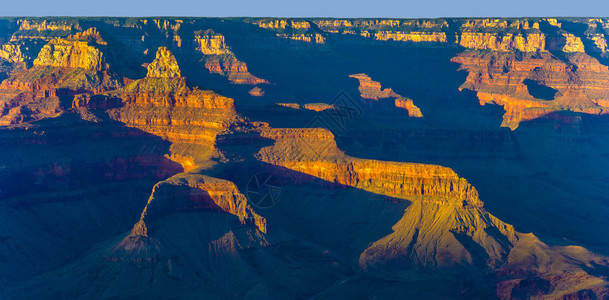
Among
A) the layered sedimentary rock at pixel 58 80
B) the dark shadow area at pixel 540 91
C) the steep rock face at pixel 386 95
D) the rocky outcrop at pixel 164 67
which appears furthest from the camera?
the dark shadow area at pixel 540 91

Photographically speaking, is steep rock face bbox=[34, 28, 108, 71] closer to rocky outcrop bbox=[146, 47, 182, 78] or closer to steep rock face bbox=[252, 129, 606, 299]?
rocky outcrop bbox=[146, 47, 182, 78]

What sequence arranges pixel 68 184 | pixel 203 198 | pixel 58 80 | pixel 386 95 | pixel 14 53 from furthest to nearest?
1. pixel 14 53
2. pixel 386 95
3. pixel 58 80
4. pixel 68 184
5. pixel 203 198

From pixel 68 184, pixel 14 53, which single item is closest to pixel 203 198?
pixel 68 184

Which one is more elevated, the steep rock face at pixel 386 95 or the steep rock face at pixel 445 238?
the steep rock face at pixel 445 238

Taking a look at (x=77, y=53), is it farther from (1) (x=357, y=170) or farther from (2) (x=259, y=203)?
→ (1) (x=357, y=170)

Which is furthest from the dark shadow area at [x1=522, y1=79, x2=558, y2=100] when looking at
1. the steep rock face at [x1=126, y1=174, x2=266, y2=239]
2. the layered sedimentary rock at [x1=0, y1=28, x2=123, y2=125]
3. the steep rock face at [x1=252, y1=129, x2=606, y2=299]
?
the steep rock face at [x1=126, y1=174, x2=266, y2=239]

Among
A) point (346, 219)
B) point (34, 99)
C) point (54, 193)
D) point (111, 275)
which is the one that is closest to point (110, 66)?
point (34, 99)

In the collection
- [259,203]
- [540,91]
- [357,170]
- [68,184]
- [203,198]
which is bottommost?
[540,91]

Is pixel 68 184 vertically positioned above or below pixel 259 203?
above

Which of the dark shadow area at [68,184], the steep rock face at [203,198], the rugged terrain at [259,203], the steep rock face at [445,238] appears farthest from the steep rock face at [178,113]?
the steep rock face at [203,198]

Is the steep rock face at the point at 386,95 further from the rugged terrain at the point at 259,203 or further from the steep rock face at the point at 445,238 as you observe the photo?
the steep rock face at the point at 445,238

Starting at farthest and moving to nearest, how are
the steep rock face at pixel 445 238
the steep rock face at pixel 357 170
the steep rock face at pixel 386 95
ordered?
the steep rock face at pixel 386 95 < the steep rock face at pixel 357 170 < the steep rock face at pixel 445 238
